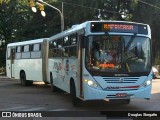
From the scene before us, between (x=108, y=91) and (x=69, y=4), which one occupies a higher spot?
(x=69, y=4)

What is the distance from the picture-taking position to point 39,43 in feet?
77.3

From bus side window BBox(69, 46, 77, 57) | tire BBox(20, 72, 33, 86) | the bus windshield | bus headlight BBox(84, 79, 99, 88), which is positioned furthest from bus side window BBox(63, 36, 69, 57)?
tire BBox(20, 72, 33, 86)

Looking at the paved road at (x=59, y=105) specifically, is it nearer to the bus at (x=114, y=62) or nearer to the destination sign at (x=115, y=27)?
the bus at (x=114, y=62)

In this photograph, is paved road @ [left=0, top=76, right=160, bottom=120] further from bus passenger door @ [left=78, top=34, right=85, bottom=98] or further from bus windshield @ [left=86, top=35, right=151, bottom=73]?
bus windshield @ [left=86, top=35, right=151, bottom=73]

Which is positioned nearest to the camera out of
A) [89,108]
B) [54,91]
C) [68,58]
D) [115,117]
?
[115,117]

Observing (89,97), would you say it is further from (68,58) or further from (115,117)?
(68,58)

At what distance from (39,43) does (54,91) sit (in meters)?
3.90

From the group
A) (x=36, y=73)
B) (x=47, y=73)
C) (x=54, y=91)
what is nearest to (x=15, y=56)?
(x=36, y=73)

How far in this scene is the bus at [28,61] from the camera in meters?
23.0

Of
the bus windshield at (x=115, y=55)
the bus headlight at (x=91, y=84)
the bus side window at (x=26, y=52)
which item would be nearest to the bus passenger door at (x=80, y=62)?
the bus windshield at (x=115, y=55)

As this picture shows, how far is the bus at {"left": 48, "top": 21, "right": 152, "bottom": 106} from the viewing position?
13.1 meters

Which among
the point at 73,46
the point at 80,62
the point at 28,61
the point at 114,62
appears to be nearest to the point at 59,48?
the point at 73,46

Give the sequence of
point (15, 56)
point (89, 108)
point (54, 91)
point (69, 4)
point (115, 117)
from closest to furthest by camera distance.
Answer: point (115, 117) → point (89, 108) → point (54, 91) → point (15, 56) → point (69, 4)

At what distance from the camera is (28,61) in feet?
80.9
